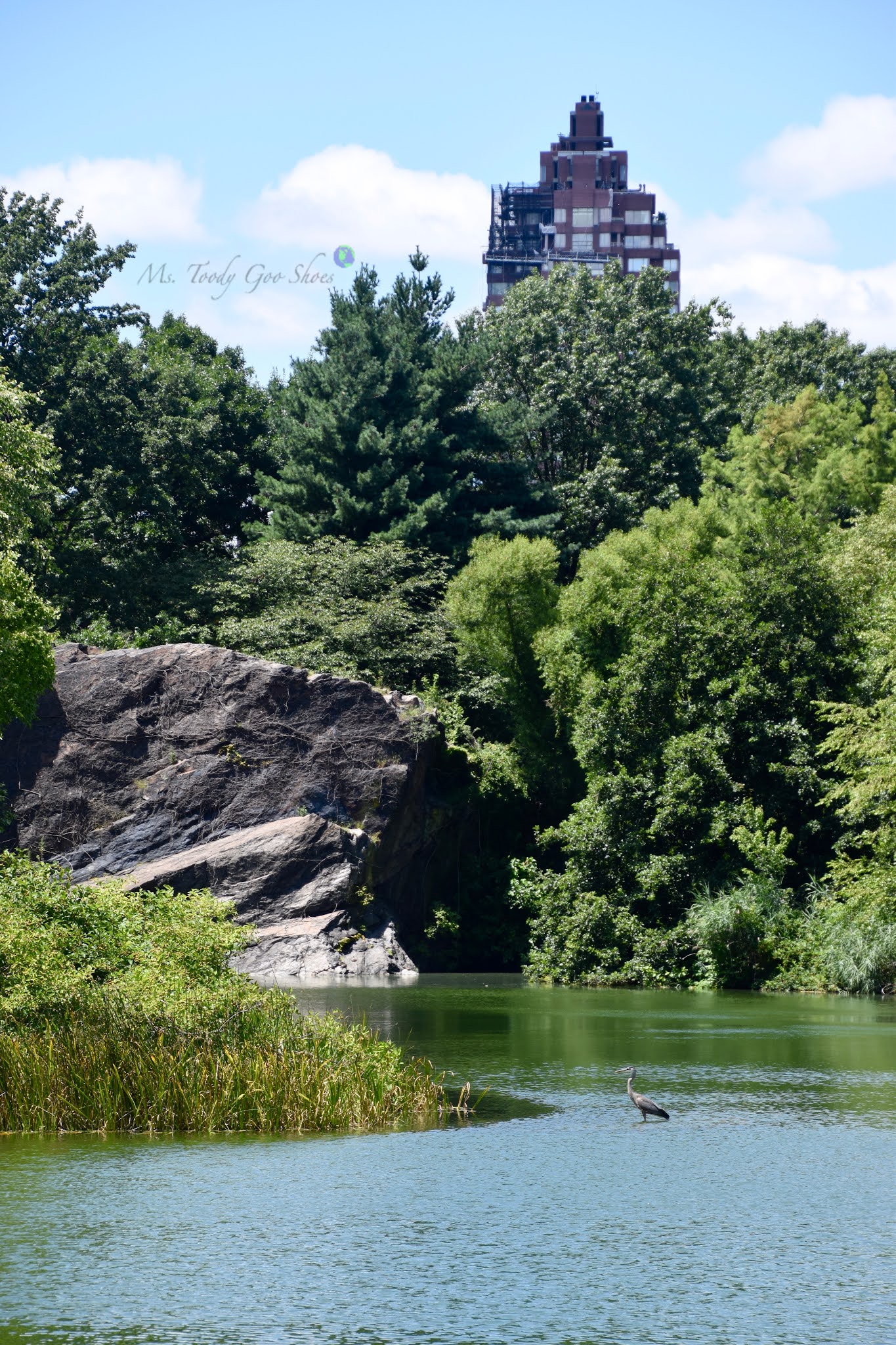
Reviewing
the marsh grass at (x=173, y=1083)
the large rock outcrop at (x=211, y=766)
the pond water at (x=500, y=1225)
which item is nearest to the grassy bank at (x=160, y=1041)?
the marsh grass at (x=173, y=1083)

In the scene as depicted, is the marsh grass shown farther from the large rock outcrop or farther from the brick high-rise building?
the brick high-rise building

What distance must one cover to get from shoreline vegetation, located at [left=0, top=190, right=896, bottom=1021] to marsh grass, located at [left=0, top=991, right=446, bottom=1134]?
41.1 feet

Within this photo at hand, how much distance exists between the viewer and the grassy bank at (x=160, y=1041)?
1332 centimetres

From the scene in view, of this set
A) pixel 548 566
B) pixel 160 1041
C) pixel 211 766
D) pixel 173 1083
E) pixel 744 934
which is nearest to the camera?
pixel 173 1083

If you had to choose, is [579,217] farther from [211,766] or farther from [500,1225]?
[500,1225]

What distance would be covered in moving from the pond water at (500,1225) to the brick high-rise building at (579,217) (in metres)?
109

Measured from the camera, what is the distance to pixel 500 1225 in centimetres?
1007

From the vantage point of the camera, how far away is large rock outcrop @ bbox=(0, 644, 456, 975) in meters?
32.3

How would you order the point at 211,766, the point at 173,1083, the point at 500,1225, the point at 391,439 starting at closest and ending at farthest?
1. the point at 500,1225
2. the point at 173,1083
3. the point at 211,766
4. the point at 391,439

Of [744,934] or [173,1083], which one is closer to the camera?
[173,1083]

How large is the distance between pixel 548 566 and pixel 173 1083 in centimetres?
2389

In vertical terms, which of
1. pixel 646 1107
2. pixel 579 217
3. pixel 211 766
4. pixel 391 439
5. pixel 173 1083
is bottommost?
pixel 646 1107

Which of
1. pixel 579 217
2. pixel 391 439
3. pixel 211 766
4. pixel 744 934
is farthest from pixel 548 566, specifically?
pixel 579 217

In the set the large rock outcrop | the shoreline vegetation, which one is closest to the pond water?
the shoreline vegetation
